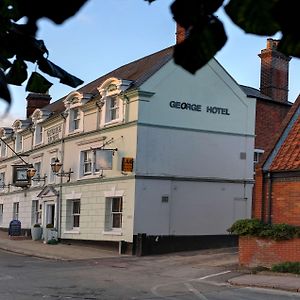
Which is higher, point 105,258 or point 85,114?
point 85,114

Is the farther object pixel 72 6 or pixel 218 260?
pixel 218 260

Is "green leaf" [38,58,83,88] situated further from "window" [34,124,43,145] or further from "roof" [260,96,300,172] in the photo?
"window" [34,124,43,145]

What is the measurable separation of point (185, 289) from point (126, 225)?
10.5 meters

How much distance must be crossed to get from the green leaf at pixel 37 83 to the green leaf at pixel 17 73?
0.06 m

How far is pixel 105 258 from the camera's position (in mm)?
22781

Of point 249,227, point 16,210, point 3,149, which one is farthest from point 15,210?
point 249,227

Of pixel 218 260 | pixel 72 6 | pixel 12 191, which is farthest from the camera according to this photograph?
pixel 12 191

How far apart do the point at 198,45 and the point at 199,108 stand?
25115 mm

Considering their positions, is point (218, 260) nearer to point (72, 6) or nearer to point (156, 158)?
point (156, 158)

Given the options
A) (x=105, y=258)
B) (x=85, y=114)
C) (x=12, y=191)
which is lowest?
(x=105, y=258)

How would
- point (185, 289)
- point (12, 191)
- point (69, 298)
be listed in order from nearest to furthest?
point (69, 298)
point (185, 289)
point (12, 191)

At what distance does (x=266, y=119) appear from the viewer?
31.2 meters

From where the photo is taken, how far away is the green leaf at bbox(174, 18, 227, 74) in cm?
167

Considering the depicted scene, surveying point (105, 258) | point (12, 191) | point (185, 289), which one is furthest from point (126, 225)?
point (12, 191)
